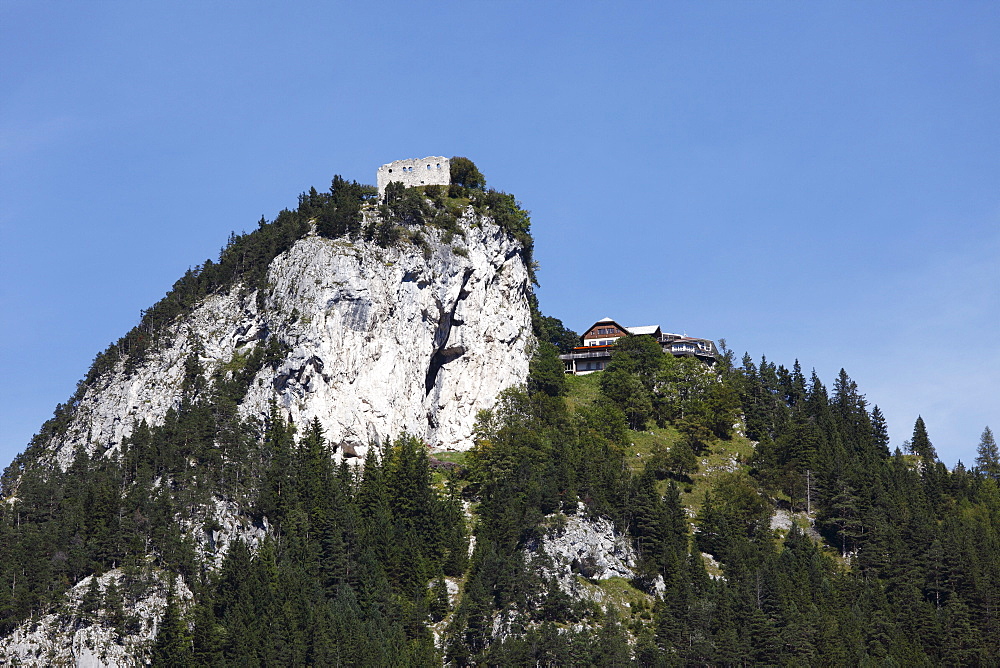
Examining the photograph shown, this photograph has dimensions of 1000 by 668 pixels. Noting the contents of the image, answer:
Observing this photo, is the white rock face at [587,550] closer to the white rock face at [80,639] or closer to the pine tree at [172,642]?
the pine tree at [172,642]

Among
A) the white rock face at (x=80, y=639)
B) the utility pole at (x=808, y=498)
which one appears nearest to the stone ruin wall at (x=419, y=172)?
the utility pole at (x=808, y=498)

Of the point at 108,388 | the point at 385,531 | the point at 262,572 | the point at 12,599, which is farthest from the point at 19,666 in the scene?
the point at 108,388

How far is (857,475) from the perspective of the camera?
13250 centimetres

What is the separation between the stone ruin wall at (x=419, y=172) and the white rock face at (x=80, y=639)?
60.9m

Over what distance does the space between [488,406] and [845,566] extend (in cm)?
3982

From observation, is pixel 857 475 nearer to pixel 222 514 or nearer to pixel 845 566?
pixel 845 566

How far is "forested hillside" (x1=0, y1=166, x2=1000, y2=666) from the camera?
103750 mm

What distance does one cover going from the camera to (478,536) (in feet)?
385

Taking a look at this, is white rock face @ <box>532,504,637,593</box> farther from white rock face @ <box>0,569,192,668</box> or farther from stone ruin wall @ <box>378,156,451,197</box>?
stone ruin wall @ <box>378,156,451,197</box>

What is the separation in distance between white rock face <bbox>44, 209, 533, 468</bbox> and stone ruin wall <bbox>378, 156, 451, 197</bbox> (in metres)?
9.66

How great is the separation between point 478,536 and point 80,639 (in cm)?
3424

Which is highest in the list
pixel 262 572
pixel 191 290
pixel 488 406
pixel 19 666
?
pixel 191 290

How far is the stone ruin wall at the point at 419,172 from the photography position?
14975 centimetres

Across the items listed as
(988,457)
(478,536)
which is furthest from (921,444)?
(478,536)
